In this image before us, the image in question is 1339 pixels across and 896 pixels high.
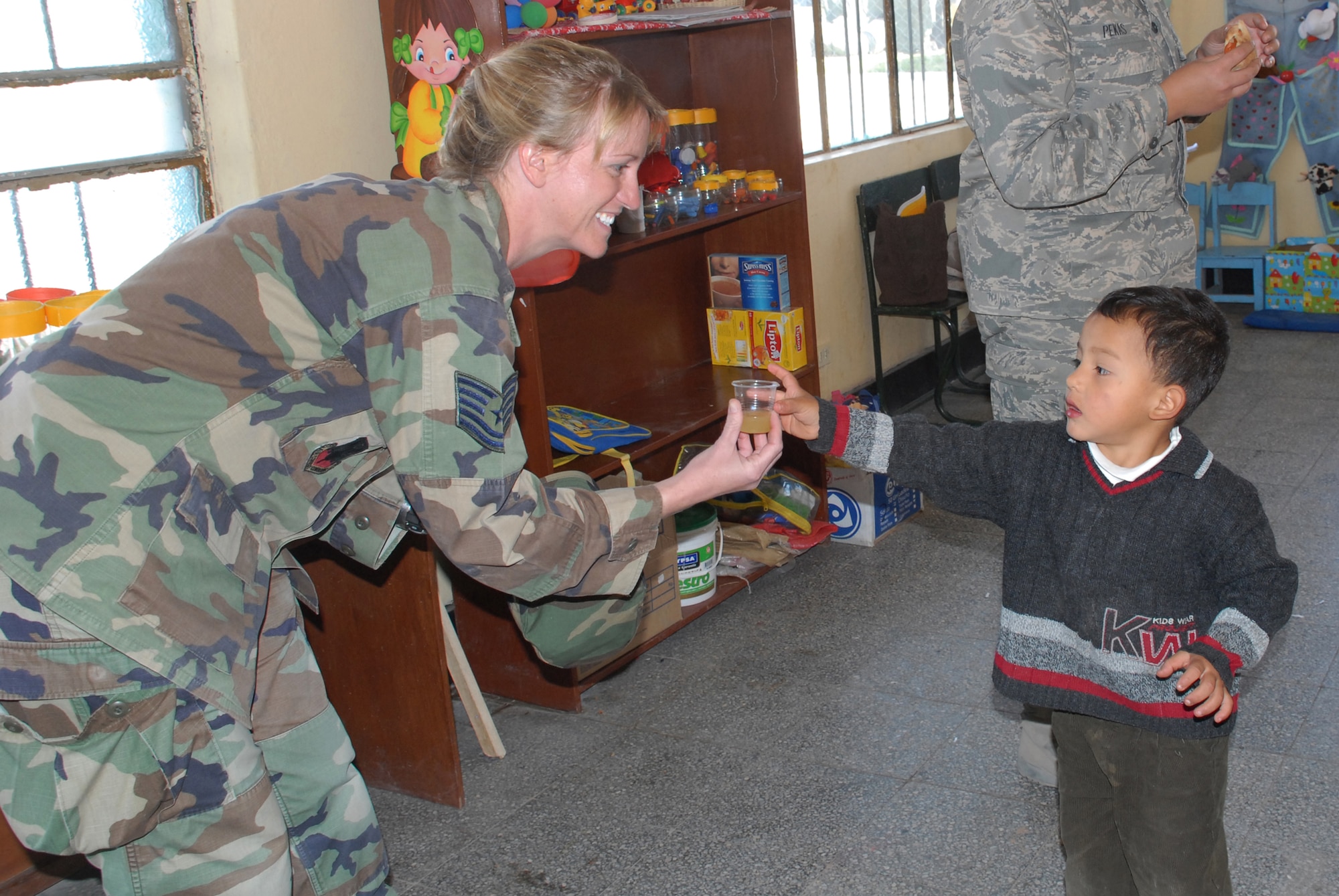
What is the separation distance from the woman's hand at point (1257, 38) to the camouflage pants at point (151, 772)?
2.02 metres

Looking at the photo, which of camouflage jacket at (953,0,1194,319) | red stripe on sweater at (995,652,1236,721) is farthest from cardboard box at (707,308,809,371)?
red stripe on sweater at (995,652,1236,721)

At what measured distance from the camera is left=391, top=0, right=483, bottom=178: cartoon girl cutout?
2561mm

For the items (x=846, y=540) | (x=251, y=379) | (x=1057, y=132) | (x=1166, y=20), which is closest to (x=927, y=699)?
(x=846, y=540)

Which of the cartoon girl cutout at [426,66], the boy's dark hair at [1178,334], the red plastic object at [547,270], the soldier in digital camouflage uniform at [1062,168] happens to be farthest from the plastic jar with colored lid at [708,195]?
the boy's dark hair at [1178,334]

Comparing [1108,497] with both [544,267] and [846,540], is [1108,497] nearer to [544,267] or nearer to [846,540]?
[544,267]

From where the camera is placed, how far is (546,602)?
1674 millimetres

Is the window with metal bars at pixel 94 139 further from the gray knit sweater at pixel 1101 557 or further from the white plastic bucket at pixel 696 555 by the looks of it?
the gray knit sweater at pixel 1101 557

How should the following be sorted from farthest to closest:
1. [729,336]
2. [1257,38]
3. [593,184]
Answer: [729,336] → [1257,38] → [593,184]

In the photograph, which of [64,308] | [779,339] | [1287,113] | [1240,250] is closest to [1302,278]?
[1240,250]

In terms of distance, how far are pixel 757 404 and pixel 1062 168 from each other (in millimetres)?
829

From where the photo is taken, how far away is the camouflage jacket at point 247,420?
1.26 meters

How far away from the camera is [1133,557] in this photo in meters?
1.58

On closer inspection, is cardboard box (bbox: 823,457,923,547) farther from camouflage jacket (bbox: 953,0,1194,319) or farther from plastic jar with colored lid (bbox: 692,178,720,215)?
camouflage jacket (bbox: 953,0,1194,319)

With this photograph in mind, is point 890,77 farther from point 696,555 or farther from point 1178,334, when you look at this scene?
point 1178,334
